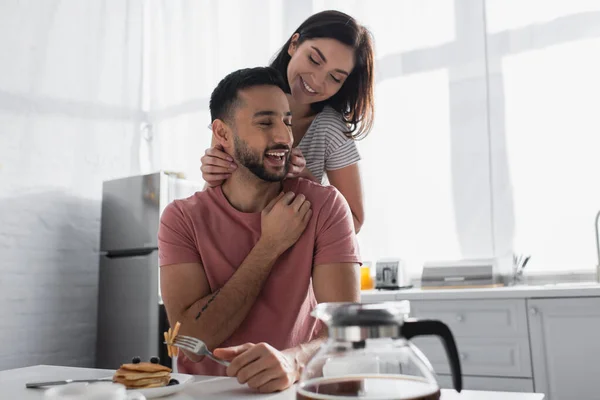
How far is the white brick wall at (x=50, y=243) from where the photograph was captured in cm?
324

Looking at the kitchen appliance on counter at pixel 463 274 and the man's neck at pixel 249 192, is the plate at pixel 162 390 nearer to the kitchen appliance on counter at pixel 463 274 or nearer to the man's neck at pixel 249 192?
the man's neck at pixel 249 192

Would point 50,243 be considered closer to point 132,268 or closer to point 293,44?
point 132,268

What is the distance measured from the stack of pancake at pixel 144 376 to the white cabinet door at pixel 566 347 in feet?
5.78

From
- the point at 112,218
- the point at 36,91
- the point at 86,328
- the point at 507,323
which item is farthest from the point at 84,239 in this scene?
the point at 507,323

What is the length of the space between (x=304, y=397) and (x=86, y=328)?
11.0 ft

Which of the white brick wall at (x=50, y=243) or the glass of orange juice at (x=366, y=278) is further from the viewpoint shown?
the white brick wall at (x=50, y=243)

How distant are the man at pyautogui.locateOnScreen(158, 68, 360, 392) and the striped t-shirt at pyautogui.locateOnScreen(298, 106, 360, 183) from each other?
331 mm

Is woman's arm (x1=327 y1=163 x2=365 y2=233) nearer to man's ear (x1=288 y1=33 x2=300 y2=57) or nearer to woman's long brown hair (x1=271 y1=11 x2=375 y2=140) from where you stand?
woman's long brown hair (x1=271 y1=11 x2=375 y2=140)

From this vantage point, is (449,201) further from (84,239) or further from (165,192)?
(84,239)

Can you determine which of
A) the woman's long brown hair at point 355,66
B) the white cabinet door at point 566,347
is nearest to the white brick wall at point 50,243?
the woman's long brown hair at point 355,66

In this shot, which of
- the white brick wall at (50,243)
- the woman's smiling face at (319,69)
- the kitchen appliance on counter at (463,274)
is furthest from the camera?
the white brick wall at (50,243)

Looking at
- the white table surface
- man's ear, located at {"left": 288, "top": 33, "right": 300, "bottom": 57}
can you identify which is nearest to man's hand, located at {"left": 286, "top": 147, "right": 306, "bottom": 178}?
man's ear, located at {"left": 288, "top": 33, "right": 300, "bottom": 57}

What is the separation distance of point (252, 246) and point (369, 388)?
2.75 ft

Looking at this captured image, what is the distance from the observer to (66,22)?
370 cm
